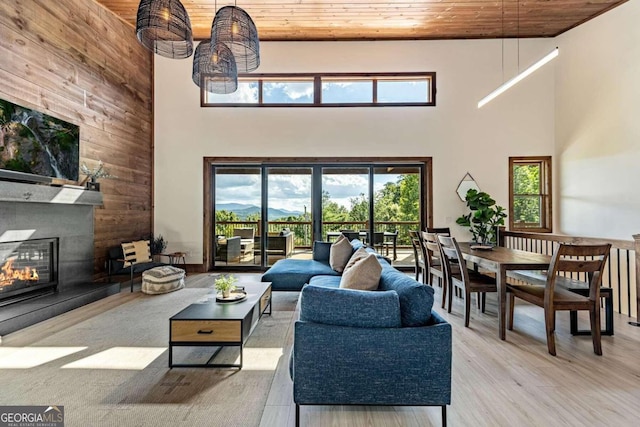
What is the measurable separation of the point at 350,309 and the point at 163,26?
2.76m

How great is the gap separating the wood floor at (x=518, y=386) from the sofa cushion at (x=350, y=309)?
62cm

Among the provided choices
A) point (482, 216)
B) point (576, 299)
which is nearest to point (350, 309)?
point (576, 299)

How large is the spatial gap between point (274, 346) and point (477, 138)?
221 inches

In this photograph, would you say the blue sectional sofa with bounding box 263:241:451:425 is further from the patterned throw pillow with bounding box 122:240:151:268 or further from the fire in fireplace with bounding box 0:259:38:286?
the patterned throw pillow with bounding box 122:240:151:268

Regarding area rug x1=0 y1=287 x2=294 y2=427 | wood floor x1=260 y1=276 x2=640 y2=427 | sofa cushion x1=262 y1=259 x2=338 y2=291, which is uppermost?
sofa cushion x1=262 y1=259 x2=338 y2=291

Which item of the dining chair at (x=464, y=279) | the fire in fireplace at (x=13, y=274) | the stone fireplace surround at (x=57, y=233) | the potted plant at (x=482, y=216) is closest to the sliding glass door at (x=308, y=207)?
the potted plant at (x=482, y=216)

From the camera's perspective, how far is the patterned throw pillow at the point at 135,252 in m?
4.98

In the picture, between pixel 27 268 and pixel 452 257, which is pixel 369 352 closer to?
pixel 452 257

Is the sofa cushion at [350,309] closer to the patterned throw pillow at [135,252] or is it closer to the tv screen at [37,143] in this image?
the tv screen at [37,143]

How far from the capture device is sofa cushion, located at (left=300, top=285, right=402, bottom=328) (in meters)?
1.69

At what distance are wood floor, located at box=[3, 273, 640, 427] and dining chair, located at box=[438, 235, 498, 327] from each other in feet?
1.20

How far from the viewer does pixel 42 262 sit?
3.79 metres

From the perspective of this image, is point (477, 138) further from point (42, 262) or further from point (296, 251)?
point (42, 262)

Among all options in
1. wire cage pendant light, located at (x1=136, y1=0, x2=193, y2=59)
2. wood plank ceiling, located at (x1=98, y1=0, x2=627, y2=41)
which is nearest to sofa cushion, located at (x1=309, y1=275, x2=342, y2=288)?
wire cage pendant light, located at (x1=136, y1=0, x2=193, y2=59)
